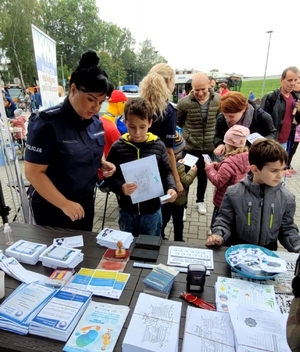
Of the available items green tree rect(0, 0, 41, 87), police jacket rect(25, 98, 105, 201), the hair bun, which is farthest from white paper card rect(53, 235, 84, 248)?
green tree rect(0, 0, 41, 87)

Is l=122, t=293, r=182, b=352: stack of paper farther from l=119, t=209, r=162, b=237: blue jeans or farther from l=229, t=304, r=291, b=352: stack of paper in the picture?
l=119, t=209, r=162, b=237: blue jeans

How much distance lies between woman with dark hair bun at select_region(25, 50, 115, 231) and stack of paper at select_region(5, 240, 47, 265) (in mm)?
240

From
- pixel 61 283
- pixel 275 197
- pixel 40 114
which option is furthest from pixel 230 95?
pixel 61 283

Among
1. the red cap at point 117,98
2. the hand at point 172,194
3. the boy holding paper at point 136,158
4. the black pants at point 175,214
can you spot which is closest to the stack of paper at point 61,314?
the boy holding paper at point 136,158

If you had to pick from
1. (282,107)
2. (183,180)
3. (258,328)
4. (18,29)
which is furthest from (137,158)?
(18,29)

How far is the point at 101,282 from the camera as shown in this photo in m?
1.22

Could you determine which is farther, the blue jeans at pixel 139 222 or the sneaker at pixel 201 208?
the sneaker at pixel 201 208

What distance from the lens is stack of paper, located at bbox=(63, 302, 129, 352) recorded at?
91 centimetres

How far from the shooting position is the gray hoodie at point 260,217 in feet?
5.19

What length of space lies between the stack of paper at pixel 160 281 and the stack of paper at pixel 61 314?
26 centimetres

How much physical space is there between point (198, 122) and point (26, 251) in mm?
2670

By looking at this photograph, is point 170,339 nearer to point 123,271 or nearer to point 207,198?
point 123,271

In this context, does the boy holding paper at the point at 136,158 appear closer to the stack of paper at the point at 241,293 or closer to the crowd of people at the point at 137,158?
the crowd of people at the point at 137,158

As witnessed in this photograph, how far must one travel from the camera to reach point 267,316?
3.31ft
